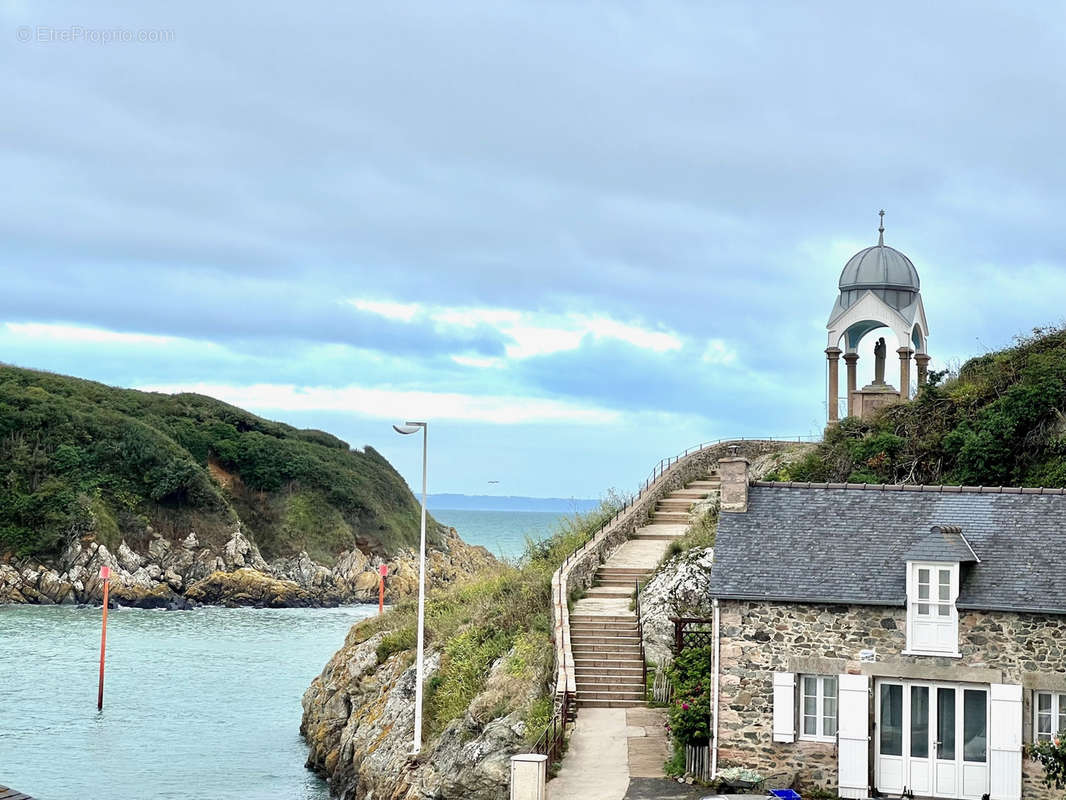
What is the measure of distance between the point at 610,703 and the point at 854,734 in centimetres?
658

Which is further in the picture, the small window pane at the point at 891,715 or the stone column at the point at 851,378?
the stone column at the point at 851,378

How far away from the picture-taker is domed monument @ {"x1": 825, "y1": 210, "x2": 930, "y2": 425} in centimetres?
4503

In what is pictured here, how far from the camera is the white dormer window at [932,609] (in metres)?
21.7

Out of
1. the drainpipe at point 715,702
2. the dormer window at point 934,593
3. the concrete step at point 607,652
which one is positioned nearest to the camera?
the dormer window at point 934,593

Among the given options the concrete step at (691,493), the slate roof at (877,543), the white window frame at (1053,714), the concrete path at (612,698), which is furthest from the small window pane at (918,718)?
the concrete step at (691,493)

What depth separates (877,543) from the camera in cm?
2342

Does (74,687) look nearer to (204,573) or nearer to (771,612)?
(771,612)

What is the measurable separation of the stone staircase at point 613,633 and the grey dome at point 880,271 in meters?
12.5

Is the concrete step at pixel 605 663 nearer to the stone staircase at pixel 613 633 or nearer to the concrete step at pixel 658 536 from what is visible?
the stone staircase at pixel 613 633

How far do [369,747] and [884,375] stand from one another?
2413cm

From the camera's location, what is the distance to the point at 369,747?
31141 mm

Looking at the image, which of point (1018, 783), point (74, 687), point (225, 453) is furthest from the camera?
point (225, 453)

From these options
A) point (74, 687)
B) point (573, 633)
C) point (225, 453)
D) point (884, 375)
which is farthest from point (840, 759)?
point (225, 453)


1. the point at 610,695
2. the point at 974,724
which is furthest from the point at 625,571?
the point at 974,724
